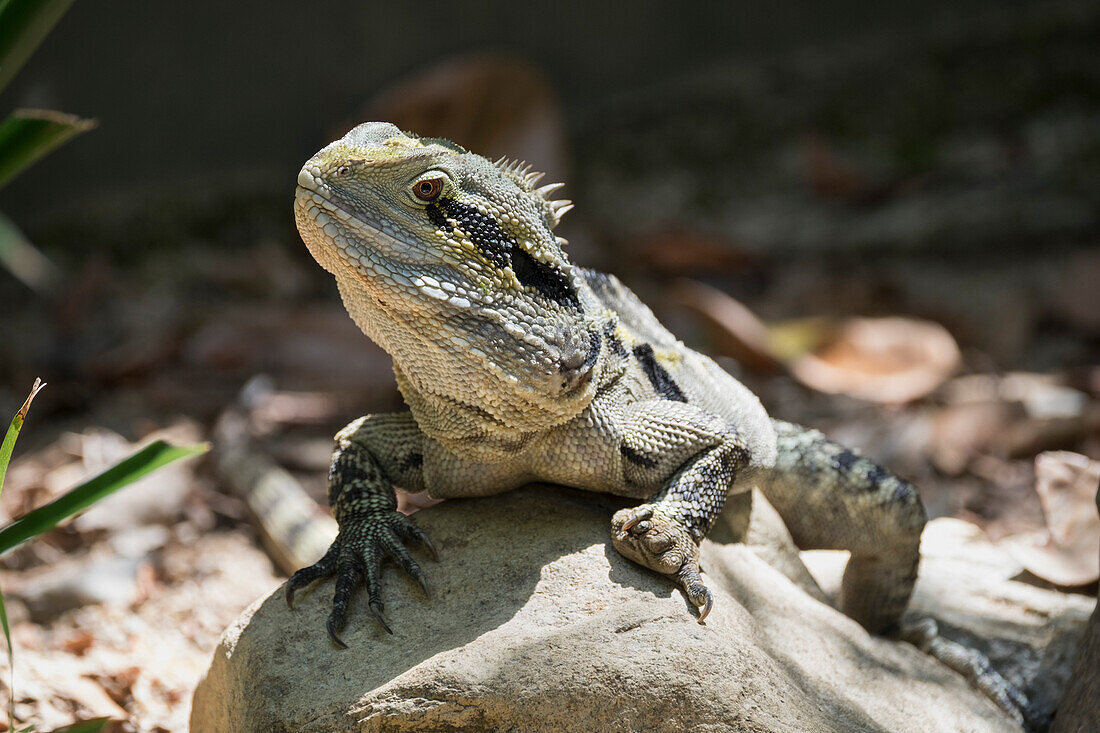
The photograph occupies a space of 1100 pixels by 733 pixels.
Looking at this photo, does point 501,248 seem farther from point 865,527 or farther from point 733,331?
point 733,331

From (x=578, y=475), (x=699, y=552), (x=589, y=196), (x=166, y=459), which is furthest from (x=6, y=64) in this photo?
(x=589, y=196)

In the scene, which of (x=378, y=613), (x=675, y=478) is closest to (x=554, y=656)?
(x=378, y=613)

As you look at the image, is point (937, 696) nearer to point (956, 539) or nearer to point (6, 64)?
point (956, 539)

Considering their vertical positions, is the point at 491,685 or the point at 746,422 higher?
the point at 746,422

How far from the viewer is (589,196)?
13.6 m

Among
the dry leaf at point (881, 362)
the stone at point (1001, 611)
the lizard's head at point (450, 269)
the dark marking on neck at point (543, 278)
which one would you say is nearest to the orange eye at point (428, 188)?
the lizard's head at point (450, 269)

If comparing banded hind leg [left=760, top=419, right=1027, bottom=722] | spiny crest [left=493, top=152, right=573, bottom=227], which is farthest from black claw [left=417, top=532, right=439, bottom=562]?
banded hind leg [left=760, top=419, right=1027, bottom=722]

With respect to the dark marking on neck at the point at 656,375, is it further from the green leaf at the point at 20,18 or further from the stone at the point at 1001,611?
the green leaf at the point at 20,18

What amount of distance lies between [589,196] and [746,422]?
998 cm

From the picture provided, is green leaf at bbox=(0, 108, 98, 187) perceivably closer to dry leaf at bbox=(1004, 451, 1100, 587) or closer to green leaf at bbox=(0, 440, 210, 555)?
green leaf at bbox=(0, 440, 210, 555)

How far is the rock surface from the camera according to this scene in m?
2.88

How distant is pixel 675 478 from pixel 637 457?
0.56 ft

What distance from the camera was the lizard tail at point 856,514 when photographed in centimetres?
429

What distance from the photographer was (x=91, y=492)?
3199 millimetres
